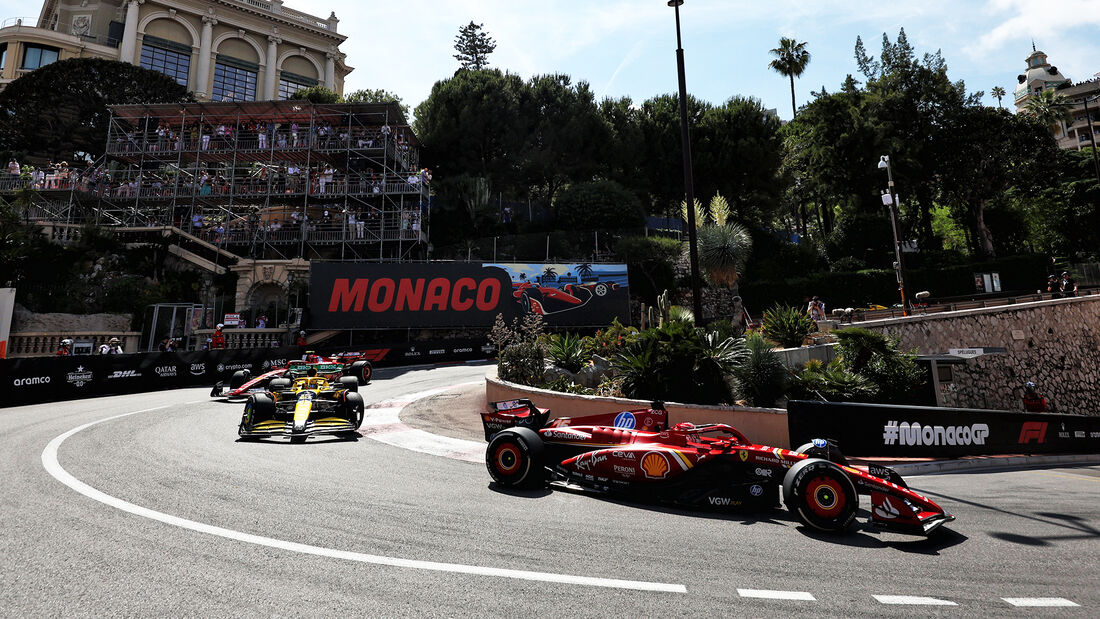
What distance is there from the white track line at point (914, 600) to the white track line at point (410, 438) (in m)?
6.48

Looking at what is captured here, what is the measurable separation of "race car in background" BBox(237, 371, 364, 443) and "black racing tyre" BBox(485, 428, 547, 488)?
16.5 feet

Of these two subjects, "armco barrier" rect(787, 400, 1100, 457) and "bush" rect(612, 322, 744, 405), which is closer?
"armco barrier" rect(787, 400, 1100, 457)

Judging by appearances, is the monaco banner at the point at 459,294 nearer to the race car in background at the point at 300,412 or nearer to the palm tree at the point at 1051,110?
the race car in background at the point at 300,412

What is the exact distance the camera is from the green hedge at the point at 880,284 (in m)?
34.0

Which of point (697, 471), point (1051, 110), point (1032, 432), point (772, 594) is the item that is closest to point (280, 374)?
point (697, 471)

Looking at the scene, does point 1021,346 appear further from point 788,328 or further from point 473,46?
point 473,46

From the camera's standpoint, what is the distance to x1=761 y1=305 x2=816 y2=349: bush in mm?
16828

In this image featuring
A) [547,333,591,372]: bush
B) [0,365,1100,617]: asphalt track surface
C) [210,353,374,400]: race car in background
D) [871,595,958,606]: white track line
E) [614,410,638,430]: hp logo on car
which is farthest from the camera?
[547,333,591,372]: bush

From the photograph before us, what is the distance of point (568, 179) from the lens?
46312mm

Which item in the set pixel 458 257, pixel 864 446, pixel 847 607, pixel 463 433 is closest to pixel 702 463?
pixel 847 607

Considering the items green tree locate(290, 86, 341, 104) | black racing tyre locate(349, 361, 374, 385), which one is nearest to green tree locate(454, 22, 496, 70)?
green tree locate(290, 86, 341, 104)

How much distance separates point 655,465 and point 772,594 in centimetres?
261

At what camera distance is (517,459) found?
286 inches

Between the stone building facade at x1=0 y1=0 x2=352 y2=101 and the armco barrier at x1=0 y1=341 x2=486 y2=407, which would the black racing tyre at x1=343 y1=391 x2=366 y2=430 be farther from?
the stone building facade at x1=0 y1=0 x2=352 y2=101
